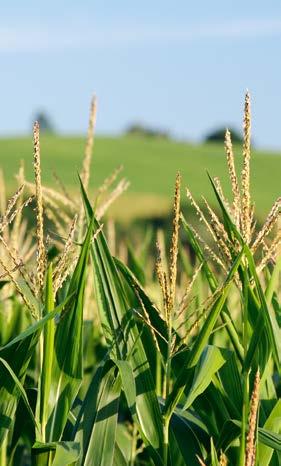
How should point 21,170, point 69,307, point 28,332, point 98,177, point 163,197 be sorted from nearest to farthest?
point 28,332, point 69,307, point 21,170, point 163,197, point 98,177

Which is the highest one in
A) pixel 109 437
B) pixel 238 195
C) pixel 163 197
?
pixel 163 197

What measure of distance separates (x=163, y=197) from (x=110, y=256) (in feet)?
111

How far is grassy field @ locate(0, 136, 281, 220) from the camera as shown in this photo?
36031 mm

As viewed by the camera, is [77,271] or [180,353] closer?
[77,271]

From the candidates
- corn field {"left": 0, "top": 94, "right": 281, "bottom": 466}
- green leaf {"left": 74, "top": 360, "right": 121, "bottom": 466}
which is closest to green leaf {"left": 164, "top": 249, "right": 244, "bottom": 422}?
corn field {"left": 0, "top": 94, "right": 281, "bottom": 466}

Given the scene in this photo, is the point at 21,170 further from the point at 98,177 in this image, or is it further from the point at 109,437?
the point at 98,177

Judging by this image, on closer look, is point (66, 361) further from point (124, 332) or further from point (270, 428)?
point (270, 428)

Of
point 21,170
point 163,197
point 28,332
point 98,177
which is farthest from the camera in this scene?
point 98,177

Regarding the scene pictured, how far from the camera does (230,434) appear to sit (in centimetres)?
227

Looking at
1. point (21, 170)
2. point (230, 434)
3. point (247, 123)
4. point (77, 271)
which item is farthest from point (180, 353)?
point (21, 170)

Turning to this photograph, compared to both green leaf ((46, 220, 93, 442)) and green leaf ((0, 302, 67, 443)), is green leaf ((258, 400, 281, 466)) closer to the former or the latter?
green leaf ((46, 220, 93, 442))

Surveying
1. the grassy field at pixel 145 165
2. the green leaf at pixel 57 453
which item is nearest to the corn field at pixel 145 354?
the green leaf at pixel 57 453

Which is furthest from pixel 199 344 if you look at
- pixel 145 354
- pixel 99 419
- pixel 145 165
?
pixel 145 165

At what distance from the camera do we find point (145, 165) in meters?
43.4
